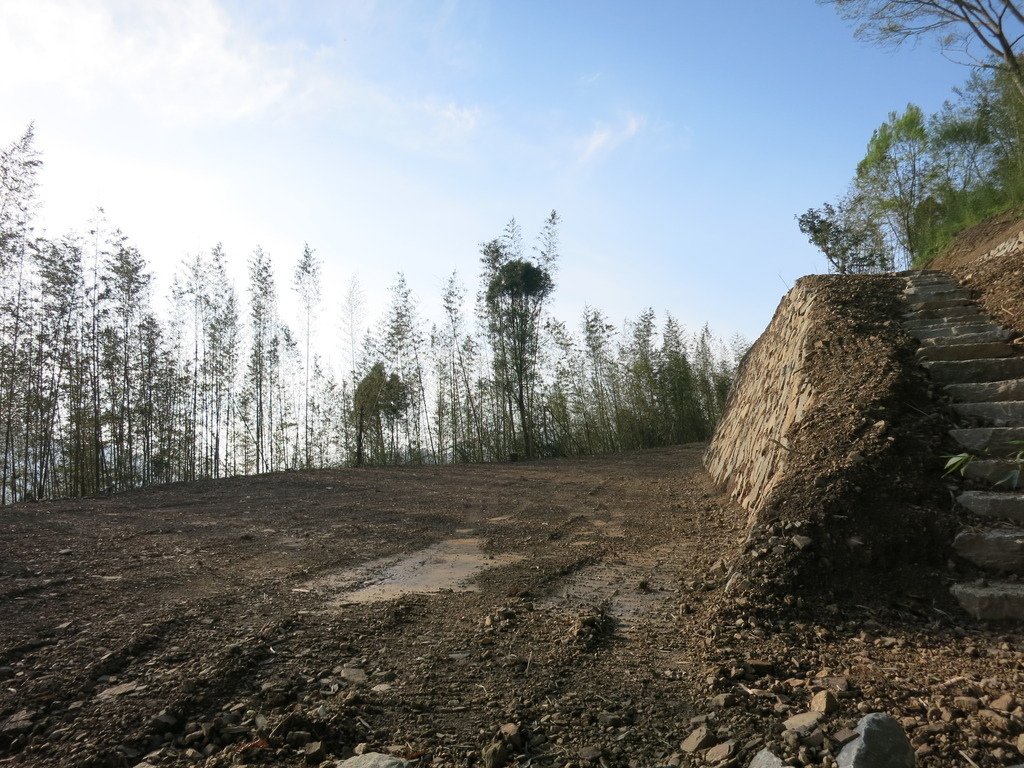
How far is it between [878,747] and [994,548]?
1.55m

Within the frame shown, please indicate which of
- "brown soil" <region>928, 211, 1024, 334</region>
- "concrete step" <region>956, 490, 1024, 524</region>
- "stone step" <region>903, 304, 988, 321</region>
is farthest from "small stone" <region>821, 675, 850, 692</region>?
"stone step" <region>903, 304, 988, 321</region>

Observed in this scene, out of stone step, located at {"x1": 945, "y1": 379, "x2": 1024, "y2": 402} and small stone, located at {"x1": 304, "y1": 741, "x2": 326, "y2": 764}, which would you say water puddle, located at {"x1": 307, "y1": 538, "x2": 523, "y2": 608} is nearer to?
small stone, located at {"x1": 304, "y1": 741, "x2": 326, "y2": 764}

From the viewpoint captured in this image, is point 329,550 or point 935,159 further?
point 935,159

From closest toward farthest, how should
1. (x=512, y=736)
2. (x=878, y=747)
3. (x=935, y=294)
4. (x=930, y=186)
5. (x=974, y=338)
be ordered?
(x=878, y=747) → (x=512, y=736) → (x=974, y=338) → (x=935, y=294) → (x=930, y=186)

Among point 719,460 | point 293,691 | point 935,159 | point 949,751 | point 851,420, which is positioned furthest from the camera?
point 935,159

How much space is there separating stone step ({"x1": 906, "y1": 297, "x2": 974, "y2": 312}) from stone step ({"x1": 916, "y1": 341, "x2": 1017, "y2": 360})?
1.01m

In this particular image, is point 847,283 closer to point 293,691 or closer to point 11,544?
point 293,691

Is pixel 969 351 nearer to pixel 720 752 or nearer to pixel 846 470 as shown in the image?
pixel 846 470

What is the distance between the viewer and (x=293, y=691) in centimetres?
200

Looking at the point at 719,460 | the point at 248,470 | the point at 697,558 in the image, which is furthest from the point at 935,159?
the point at 248,470

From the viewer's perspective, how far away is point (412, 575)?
3561 mm

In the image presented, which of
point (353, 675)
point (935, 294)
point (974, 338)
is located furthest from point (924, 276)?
point (353, 675)

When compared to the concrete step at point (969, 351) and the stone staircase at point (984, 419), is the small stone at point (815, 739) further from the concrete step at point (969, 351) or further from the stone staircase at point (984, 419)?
the concrete step at point (969, 351)

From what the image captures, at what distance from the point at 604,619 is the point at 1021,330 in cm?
381
